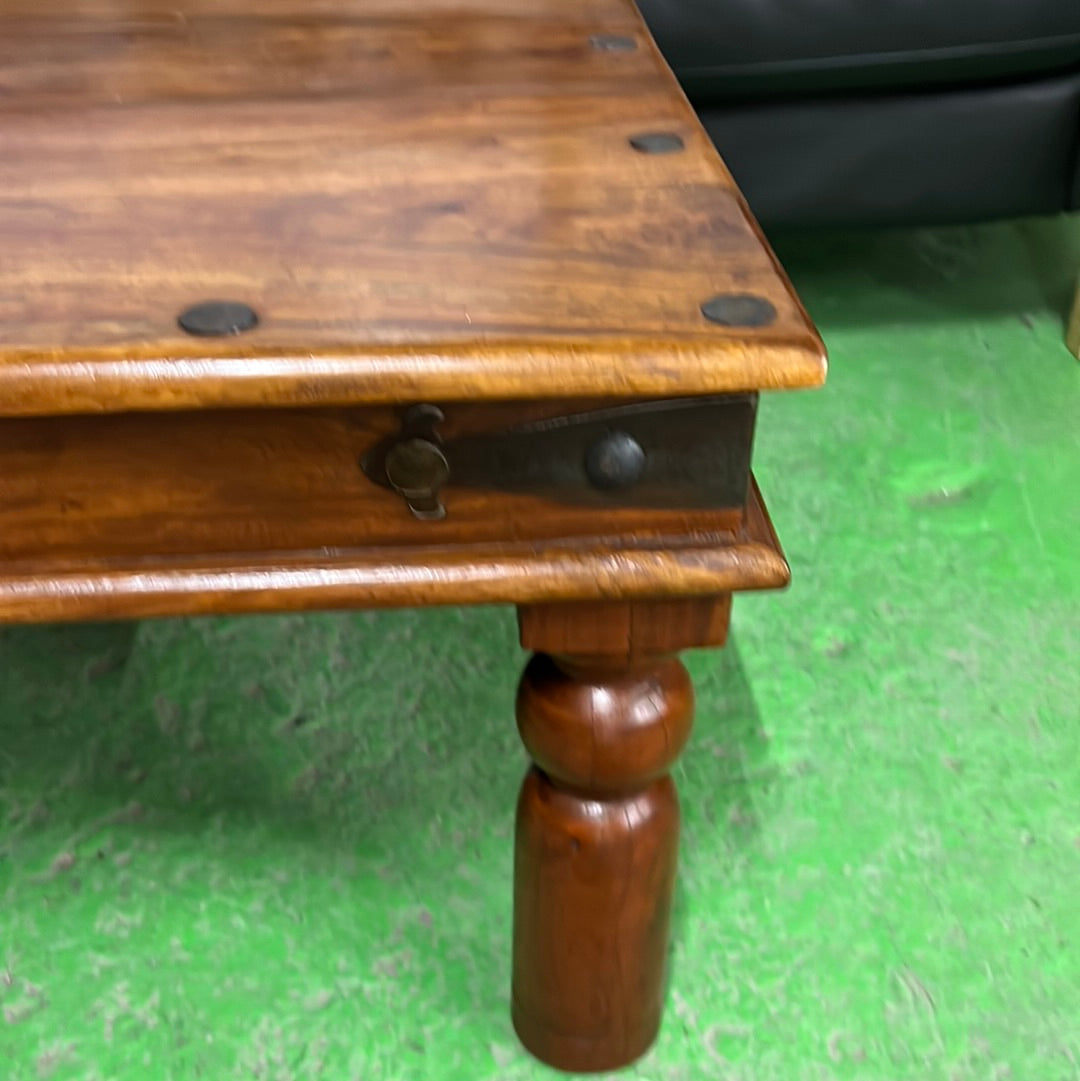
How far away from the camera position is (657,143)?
71 cm

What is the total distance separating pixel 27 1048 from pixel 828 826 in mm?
558

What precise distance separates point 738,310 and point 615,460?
0.08m

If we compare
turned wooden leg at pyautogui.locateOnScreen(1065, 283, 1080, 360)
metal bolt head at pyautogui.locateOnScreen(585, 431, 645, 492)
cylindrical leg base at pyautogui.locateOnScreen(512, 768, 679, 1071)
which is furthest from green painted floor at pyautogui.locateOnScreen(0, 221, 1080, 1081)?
metal bolt head at pyautogui.locateOnScreen(585, 431, 645, 492)

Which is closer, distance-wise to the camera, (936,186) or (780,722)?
(780,722)

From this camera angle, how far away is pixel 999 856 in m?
0.87

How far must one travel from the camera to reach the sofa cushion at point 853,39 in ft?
4.17

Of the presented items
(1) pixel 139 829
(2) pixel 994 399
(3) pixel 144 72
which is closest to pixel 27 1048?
(1) pixel 139 829

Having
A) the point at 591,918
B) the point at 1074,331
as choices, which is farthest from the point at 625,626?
the point at 1074,331

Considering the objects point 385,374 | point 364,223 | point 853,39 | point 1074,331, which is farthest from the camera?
point 1074,331

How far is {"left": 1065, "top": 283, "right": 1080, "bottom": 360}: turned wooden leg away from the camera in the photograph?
1.48m

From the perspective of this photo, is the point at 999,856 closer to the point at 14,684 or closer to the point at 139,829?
the point at 139,829

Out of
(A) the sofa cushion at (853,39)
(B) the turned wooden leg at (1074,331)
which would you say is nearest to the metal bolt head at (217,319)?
(A) the sofa cushion at (853,39)

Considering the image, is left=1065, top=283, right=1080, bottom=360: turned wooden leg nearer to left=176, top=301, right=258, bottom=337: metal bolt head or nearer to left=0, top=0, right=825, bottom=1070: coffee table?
left=0, top=0, right=825, bottom=1070: coffee table

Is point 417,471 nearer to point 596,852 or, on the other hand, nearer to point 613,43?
point 596,852
